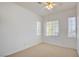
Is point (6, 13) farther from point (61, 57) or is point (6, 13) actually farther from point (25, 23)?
point (61, 57)

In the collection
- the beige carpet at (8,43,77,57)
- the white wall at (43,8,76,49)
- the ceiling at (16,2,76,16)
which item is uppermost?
the ceiling at (16,2,76,16)

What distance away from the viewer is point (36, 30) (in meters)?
2.15

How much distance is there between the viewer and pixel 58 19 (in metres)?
2.12

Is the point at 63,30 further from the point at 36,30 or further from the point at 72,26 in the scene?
the point at 36,30

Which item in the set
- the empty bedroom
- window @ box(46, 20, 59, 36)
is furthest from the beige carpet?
window @ box(46, 20, 59, 36)

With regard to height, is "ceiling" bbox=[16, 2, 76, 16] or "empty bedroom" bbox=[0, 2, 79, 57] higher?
"ceiling" bbox=[16, 2, 76, 16]

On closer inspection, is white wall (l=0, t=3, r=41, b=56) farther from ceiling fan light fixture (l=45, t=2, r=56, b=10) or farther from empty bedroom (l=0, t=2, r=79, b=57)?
ceiling fan light fixture (l=45, t=2, r=56, b=10)

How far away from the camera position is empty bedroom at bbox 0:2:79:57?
2.10 m

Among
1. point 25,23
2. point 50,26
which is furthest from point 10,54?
point 50,26

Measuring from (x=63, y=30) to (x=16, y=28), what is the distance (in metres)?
0.81

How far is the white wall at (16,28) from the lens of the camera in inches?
83.4

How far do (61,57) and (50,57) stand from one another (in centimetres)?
19

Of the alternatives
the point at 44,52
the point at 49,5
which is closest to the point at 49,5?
the point at 49,5

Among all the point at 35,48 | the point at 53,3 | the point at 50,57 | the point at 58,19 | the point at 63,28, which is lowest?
the point at 50,57
